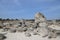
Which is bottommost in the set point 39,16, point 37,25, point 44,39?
point 44,39

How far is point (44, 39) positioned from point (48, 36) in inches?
22.4

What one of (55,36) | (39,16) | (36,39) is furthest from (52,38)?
(39,16)

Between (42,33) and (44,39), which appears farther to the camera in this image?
(42,33)

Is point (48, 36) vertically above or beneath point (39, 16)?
beneath

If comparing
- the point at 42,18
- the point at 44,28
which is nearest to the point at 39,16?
the point at 42,18

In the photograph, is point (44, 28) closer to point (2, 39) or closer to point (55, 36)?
point (55, 36)

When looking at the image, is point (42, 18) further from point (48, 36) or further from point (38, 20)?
point (48, 36)

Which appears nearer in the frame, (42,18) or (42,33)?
(42,33)

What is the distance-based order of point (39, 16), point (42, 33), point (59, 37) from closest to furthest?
1. point (59, 37)
2. point (42, 33)
3. point (39, 16)

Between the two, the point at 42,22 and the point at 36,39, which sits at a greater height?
the point at 42,22

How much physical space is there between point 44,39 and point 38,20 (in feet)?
14.8

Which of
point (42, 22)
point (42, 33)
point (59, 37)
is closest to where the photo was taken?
point (59, 37)

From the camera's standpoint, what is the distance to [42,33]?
455 inches

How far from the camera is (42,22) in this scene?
44.8ft
